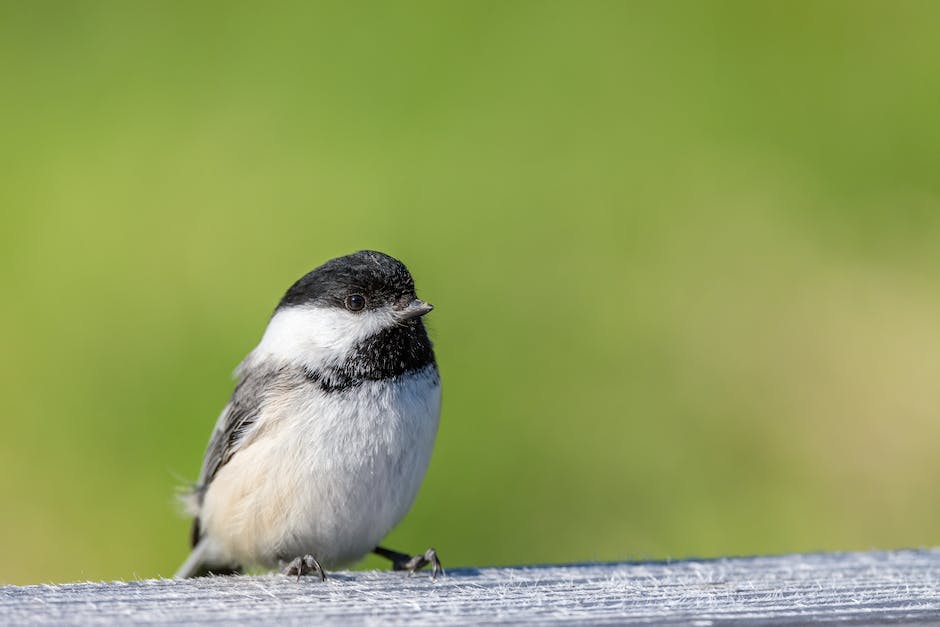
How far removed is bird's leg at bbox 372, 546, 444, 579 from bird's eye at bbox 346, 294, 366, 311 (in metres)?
0.65

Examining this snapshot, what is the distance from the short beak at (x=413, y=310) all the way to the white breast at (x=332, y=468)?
146mm

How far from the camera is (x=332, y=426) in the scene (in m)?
2.87

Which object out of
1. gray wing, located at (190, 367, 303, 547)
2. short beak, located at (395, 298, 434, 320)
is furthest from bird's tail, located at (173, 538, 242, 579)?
short beak, located at (395, 298, 434, 320)

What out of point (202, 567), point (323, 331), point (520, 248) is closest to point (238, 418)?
point (323, 331)

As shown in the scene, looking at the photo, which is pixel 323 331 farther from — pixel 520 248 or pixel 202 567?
pixel 520 248

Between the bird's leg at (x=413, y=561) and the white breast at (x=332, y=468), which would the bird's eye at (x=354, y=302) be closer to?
the white breast at (x=332, y=468)

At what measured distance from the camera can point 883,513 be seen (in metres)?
4.64

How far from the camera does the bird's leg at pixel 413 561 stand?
281 cm

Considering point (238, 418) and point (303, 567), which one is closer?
point (303, 567)

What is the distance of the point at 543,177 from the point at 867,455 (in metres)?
1.86

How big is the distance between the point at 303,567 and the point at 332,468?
0.24 metres

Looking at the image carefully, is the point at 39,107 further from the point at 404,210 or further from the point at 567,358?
the point at 567,358

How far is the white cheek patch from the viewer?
3004 millimetres

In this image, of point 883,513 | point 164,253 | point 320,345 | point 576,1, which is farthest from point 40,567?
point 576,1
